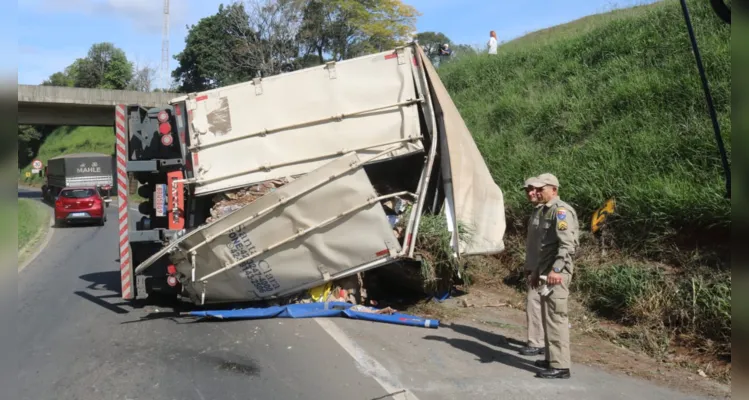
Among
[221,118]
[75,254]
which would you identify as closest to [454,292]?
[221,118]

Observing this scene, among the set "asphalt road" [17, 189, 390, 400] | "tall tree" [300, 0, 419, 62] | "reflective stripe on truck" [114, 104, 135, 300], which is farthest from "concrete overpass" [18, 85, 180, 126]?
"asphalt road" [17, 189, 390, 400]

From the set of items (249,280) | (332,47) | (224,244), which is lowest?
(249,280)

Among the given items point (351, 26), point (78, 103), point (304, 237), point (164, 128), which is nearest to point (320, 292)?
point (304, 237)

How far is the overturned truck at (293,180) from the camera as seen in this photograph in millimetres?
6609

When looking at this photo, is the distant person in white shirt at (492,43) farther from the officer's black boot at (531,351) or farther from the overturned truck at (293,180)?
the officer's black boot at (531,351)

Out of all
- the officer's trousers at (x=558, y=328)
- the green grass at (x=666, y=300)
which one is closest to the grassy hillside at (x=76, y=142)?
the green grass at (x=666, y=300)

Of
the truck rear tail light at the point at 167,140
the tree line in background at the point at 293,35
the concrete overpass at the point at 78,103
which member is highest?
the tree line in background at the point at 293,35

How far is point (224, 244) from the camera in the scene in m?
6.69

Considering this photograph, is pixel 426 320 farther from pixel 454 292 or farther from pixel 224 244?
pixel 224 244

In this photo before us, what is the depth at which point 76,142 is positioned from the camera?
67312mm

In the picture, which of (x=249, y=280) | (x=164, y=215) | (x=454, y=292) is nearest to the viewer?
(x=249, y=280)

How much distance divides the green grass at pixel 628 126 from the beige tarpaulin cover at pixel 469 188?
147cm

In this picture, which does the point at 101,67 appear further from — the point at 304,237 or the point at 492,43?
the point at 304,237

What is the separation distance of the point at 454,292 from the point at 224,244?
3160mm
